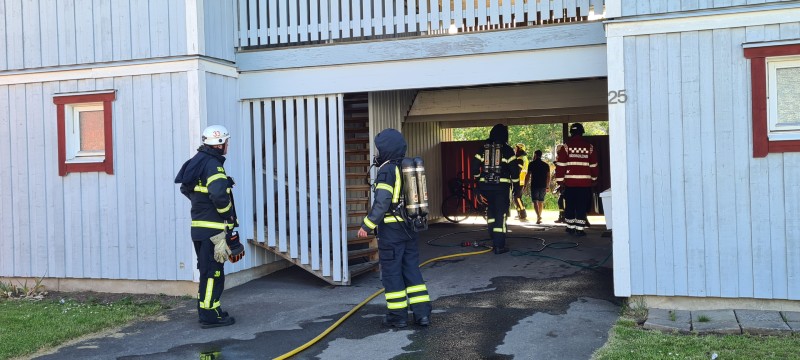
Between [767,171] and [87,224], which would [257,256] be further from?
[767,171]

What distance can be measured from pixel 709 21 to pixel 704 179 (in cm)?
147

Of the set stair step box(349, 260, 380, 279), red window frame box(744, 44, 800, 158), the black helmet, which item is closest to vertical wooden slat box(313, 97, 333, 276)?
stair step box(349, 260, 380, 279)

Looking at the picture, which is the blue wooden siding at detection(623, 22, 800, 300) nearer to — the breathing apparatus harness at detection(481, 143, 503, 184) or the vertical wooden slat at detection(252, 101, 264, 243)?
the breathing apparatus harness at detection(481, 143, 503, 184)

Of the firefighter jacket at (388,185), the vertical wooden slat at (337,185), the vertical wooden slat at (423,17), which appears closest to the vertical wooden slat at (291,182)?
the vertical wooden slat at (337,185)

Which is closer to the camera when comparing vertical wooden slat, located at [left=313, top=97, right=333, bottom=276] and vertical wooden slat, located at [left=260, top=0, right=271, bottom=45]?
vertical wooden slat, located at [left=313, top=97, right=333, bottom=276]

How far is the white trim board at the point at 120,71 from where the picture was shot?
839 cm

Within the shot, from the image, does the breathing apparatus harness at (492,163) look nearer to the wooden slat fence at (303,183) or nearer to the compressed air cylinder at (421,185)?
the wooden slat fence at (303,183)

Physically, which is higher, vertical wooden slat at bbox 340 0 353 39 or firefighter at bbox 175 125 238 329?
vertical wooden slat at bbox 340 0 353 39

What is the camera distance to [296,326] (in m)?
6.94

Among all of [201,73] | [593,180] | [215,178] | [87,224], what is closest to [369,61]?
[201,73]

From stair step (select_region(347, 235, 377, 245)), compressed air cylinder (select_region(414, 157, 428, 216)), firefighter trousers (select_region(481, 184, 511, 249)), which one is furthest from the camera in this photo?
firefighter trousers (select_region(481, 184, 511, 249))

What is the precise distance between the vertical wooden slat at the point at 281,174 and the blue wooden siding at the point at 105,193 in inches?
45.2

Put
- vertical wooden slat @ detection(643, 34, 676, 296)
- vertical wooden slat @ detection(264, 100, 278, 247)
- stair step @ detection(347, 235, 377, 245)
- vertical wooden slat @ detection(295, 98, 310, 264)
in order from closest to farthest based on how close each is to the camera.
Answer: vertical wooden slat @ detection(643, 34, 676, 296) → vertical wooden slat @ detection(295, 98, 310, 264) → vertical wooden slat @ detection(264, 100, 278, 247) → stair step @ detection(347, 235, 377, 245)

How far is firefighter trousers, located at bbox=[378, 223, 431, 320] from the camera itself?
6.58 meters
